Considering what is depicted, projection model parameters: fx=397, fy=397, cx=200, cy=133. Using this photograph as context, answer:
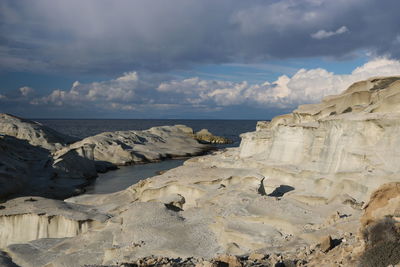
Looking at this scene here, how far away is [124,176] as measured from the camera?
47906 mm

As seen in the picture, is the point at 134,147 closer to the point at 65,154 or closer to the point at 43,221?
the point at 65,154

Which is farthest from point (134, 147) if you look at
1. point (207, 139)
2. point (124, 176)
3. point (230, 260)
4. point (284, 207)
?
point (230, 260)

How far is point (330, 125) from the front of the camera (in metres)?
25.3

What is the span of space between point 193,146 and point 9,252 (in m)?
59.0

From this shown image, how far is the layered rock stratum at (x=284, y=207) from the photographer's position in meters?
11.3

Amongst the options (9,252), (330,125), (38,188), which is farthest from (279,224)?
(38,188)

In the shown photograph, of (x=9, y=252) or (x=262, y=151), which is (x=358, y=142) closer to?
(x=262, y=151)

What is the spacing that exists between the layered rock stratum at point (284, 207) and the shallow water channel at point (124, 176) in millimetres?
8356

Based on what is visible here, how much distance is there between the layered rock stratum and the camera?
444 inches

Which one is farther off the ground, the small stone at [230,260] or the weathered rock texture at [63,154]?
the small stone at [230,260]

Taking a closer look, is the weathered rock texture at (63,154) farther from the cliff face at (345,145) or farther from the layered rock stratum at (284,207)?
the cliff face at (345,145)

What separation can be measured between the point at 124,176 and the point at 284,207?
107 feet

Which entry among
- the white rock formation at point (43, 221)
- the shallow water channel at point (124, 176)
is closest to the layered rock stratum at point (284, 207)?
the white rock formation at point (43, 221)

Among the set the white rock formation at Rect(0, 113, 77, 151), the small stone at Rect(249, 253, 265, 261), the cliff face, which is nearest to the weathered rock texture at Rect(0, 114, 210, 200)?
the white rock formation at Rect(0, 113, 77, 151)
